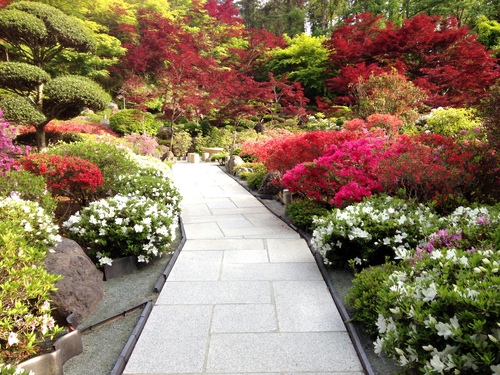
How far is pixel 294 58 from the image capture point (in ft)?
68.4

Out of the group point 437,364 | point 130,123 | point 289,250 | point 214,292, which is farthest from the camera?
point 130,123

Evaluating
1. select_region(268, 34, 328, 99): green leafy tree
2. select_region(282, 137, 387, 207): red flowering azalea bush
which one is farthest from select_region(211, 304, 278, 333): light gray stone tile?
→ select_region(268, 34, 328, 99): green leafy tree

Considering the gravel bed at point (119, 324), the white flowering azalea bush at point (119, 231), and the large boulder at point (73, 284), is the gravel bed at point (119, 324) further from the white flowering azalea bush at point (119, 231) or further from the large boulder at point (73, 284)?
the white flowering azalea bush at point (119, 231)

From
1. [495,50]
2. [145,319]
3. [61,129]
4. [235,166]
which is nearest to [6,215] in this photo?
[145,319]

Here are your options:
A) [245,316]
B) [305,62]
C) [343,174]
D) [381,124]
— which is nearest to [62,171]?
[245,316]

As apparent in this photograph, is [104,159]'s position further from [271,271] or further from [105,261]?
[271,271]

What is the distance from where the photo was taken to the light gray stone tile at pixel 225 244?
4164 millimetres

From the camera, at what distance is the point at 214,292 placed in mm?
3000

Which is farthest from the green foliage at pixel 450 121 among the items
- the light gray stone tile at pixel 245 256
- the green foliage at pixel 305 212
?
the light gray stone tile at pixel 245 256

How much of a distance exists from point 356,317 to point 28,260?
2.25 metres

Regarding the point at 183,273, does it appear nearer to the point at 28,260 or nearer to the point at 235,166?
the point at 28,260

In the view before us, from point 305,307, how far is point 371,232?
1004 millimetres

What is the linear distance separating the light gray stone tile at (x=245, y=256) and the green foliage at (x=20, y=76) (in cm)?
743

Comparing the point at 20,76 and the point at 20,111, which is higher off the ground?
the point at 20,76
